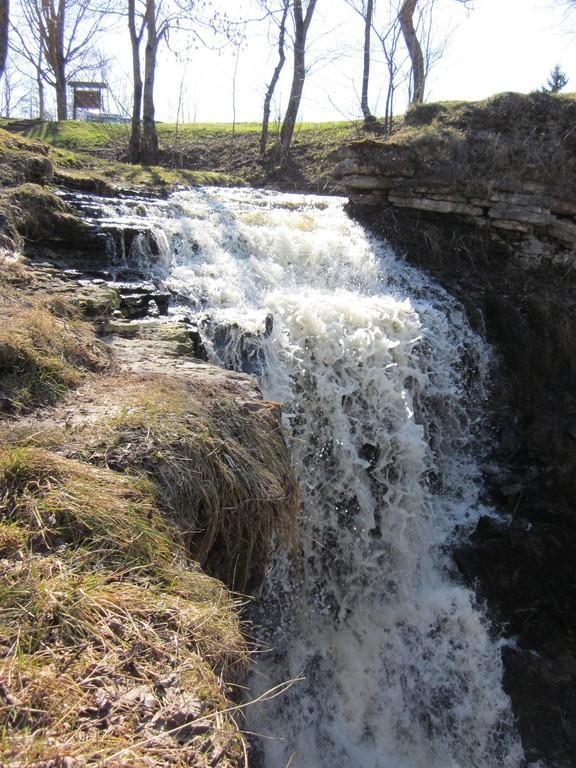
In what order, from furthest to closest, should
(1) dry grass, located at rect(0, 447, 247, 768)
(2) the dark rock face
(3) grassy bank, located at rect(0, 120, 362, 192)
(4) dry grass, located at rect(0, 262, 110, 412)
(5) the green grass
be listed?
1. (5) the green grass
2. (3) grassy bank, located at rect(0, 120, 362, 192)
3. (2) the dark rock face
4. (4) dry grass, located at rect(0, 262, 110, 412)
5. (1) dry grass, located at rect(0, 447, 247, 768)

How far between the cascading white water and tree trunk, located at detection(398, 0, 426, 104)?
34.4 feet

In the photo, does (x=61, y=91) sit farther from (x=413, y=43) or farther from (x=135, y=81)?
(x=413, y=43)

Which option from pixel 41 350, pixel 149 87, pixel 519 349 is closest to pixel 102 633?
pixel 41 350

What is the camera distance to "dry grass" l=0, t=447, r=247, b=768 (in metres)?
1.41

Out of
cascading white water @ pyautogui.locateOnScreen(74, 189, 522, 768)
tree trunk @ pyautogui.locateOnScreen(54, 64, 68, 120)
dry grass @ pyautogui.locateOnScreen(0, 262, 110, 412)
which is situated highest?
tree trunk @ pyautogui.locateOnScreen(54, 64, 68, 120)

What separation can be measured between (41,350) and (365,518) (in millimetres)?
3207

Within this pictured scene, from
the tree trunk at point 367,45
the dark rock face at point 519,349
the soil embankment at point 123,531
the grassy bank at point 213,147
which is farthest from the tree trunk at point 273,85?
the soil embankment at point 123,531

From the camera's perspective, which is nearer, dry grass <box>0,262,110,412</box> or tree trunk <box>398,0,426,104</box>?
dry grass <box>0,262,110,412</box>

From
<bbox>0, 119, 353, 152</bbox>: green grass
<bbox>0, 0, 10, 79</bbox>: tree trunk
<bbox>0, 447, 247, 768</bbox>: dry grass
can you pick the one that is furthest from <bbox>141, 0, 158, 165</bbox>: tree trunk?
<bbox>0, 447, 247, 768</bbox>: dry grass

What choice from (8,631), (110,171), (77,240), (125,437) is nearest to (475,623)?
(125,437)

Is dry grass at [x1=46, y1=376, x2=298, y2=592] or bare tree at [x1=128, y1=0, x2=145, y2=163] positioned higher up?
bare tree at [x1=128, y1=0, x2=145, y2=163]

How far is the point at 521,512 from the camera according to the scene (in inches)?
235

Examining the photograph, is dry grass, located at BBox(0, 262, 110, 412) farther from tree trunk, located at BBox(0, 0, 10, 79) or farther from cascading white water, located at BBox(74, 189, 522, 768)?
tree trunk, located at BBox(0, 0, 10, 79)

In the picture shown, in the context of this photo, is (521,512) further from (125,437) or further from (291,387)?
(125,437)
